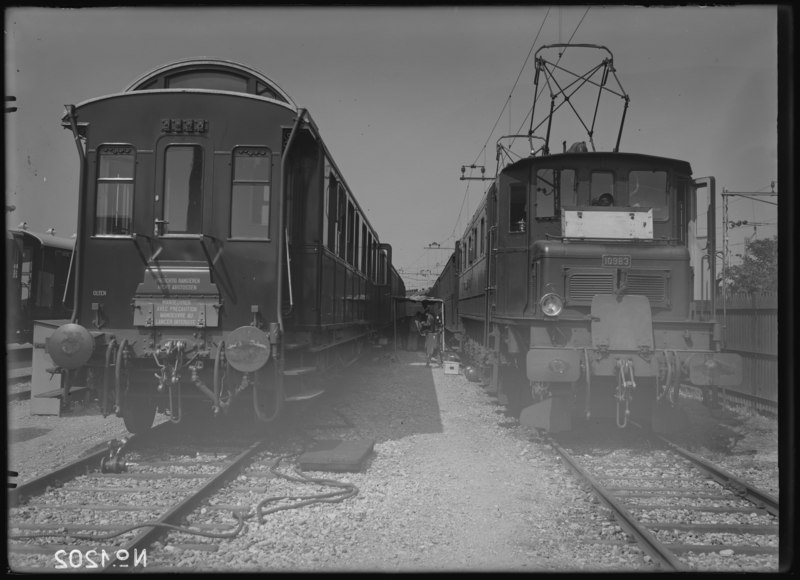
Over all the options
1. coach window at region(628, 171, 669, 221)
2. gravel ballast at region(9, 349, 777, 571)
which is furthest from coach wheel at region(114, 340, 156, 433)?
coach window at region(628, 171, 669, 221)

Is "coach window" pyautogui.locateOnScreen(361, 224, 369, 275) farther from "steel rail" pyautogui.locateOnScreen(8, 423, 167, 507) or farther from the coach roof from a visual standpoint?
"steel rail" pyautogui.locateOnScreen(8, 423, 167, 507)

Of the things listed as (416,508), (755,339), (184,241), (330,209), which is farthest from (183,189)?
(755,339)

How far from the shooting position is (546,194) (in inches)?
319

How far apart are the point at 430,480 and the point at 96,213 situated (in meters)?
4.73

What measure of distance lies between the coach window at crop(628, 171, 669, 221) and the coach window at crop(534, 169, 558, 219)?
1.01 meters

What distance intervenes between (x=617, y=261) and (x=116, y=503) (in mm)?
6108

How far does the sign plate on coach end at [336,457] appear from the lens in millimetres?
6012

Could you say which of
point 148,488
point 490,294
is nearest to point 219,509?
point 148,488

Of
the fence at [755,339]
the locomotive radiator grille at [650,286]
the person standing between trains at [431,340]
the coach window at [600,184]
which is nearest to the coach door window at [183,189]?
the coach window at [600,184]

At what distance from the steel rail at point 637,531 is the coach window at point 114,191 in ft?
18.3

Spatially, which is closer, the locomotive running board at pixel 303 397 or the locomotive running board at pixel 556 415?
the locomotive running board at pixel 303 397

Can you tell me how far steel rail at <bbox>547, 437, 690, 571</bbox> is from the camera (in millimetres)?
3879

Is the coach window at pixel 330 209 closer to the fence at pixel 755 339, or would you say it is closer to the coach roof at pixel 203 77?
the coach roof at pixel 203 77

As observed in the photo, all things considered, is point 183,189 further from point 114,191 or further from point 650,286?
point 650,286
